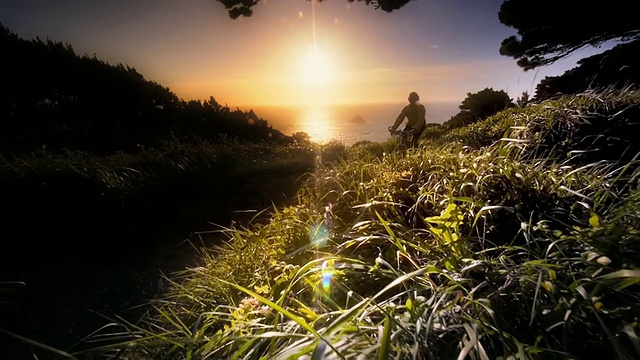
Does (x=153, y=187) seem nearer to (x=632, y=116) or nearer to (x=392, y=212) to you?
(x=392, y=212)

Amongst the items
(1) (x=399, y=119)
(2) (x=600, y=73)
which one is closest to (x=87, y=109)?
(1) (x=399, y=119)

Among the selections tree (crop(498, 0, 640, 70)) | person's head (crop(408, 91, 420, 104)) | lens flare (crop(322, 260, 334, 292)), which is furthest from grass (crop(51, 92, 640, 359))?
tree (crop(498, 0, 640, 70))

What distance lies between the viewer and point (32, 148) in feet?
23.9

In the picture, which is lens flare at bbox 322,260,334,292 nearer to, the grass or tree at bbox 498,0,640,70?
the grass

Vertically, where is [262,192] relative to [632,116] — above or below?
below

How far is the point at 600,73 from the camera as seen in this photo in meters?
9.93

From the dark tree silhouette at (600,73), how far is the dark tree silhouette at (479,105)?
6.67 feet

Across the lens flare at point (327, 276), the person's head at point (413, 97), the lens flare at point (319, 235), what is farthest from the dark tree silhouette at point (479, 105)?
the lens flare at point (327, 276)

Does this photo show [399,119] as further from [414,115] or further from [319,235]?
[319,235]

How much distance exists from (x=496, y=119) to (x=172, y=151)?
23.9 feet

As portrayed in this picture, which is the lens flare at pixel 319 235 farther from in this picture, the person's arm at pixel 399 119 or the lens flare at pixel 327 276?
the person's arm at pixel 399 119

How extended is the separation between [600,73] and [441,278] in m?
12.4

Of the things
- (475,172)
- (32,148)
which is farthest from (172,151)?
(475,172)

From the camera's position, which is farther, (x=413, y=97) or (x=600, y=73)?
(x=600, y=73)
